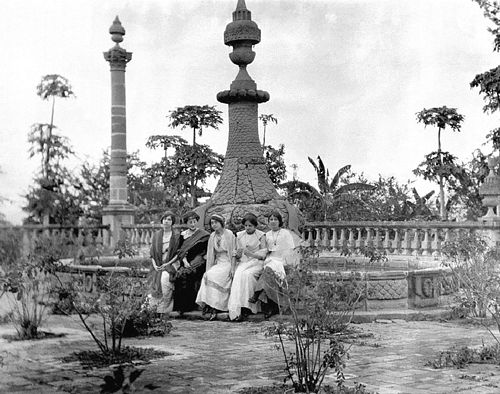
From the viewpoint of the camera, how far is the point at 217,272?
1117 centimetres

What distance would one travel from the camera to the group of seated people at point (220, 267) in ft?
35.7

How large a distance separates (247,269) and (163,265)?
139 cm

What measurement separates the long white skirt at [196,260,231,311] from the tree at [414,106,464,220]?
16758 mm

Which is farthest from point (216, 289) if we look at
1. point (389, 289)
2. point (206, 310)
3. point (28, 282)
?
point (28, 282)

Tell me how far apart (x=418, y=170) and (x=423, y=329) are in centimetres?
1795

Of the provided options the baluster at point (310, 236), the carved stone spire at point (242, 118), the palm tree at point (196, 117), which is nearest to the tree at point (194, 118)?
the palm tree at point (196, 117)

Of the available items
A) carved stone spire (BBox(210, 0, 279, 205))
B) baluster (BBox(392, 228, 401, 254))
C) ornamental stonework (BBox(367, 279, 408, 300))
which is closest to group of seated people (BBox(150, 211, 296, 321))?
ornamental stonework (BBox(367, 279, 408, 300))

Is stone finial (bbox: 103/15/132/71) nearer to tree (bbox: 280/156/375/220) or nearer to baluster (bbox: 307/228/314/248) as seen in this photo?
tree (bbox: 280/156/375/220)

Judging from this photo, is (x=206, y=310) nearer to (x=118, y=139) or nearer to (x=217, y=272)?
(x=217, y=272)

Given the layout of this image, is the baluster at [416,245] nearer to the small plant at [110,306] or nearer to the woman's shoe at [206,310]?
the woman's shoe at [206,310]

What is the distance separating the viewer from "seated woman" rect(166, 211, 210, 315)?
1166 centimetres

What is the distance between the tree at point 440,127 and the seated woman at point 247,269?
16.5m

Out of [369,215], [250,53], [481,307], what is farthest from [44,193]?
[481,307]

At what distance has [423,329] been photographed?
32.9 ft
